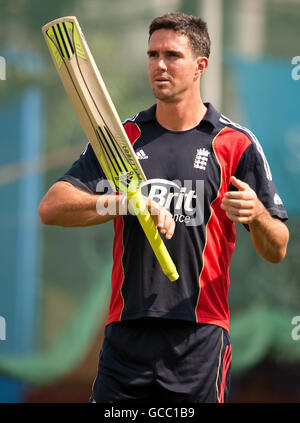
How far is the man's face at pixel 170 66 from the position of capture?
10.1ft

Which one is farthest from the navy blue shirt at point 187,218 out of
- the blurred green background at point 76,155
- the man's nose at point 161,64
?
the blurred green background at point 76,155

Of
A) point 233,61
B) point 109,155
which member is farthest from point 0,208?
point 109,155

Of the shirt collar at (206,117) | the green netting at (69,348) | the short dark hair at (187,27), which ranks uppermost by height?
the short dark hair at (187,27)

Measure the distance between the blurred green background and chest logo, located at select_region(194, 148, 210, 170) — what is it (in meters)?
2.45

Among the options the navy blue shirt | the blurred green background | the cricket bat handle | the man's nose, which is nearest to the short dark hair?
the man's nose

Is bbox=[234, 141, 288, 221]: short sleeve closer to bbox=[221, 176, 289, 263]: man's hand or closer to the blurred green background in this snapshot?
bbox=[221, 176, 289, 263]: man's hand

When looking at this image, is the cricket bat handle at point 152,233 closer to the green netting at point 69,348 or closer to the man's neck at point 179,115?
the man's neck at point 179,115

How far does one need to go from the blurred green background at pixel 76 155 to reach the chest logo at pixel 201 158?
8.04 feet

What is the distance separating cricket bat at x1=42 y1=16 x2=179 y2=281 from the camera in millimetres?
2861

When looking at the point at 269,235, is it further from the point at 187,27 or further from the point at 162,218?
the point at 187,27

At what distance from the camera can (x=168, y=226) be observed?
2791mm

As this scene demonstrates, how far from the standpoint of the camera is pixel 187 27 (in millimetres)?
3172

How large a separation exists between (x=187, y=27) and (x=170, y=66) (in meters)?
0.21

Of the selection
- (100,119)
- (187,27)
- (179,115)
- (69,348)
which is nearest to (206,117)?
(179,115)
